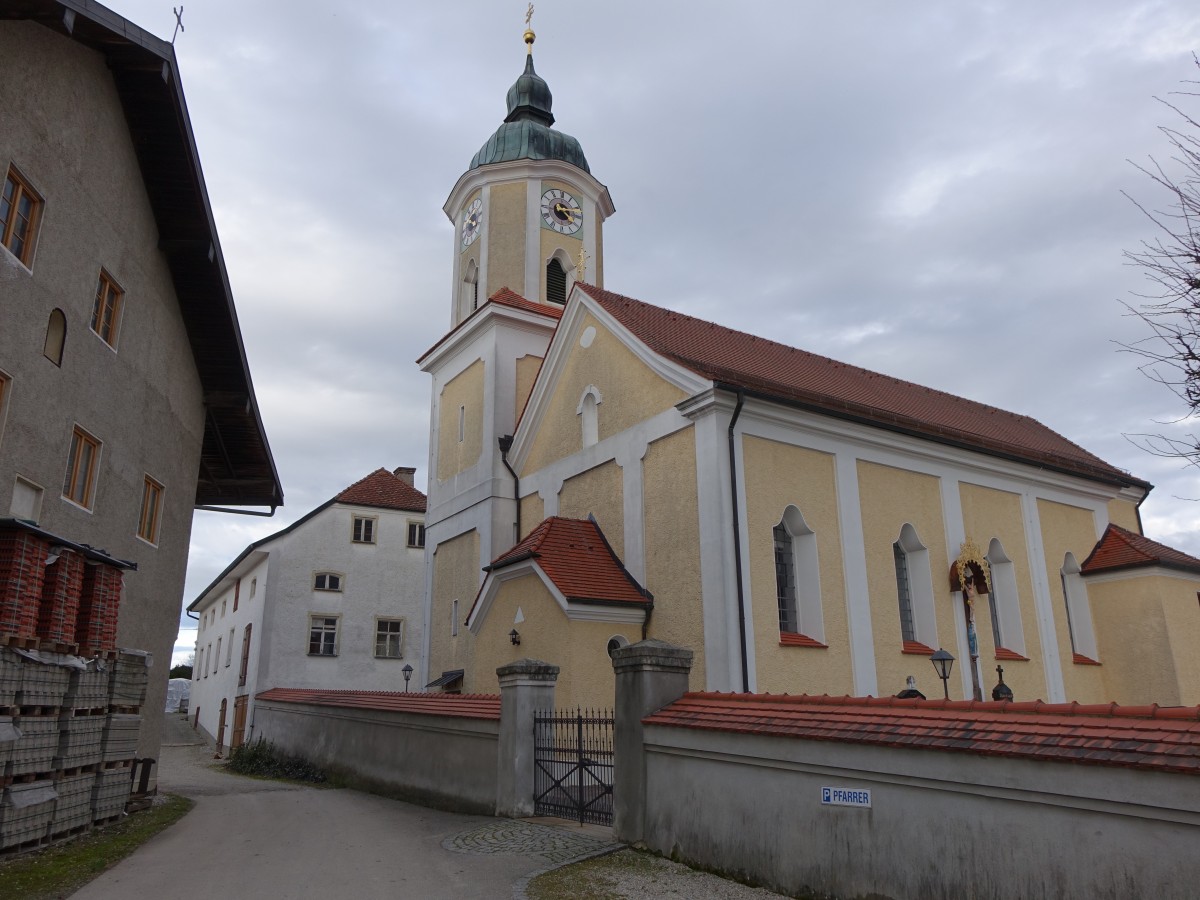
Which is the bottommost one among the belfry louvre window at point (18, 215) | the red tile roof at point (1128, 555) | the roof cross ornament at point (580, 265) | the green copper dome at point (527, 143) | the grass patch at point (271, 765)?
the grass patch at point (271, 765)

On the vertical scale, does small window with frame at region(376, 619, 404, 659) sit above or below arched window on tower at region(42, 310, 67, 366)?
below

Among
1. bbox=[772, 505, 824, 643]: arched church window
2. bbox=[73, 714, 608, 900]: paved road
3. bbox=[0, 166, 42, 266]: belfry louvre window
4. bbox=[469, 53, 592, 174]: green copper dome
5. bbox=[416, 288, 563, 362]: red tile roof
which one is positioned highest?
bbox=[469, 53, 592, 174]: green copper dome

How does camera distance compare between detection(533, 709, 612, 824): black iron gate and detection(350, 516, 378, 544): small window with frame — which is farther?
detection(350, 516, 378, 544): small window with frame

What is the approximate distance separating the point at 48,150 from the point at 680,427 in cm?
1007

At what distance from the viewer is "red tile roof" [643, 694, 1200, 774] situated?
5.66 meters

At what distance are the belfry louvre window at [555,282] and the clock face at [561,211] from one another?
884mm

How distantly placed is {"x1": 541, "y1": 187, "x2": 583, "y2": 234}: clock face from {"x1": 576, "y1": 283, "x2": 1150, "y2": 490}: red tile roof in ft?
14.9

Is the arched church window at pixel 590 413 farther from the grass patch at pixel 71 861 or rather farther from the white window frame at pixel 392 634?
the white window frame at pixel 392 634

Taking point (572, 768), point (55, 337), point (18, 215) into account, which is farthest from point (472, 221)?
point (572, 768)

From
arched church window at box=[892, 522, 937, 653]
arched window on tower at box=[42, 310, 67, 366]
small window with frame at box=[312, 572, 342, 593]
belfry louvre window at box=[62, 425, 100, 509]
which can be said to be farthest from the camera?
small window with frame at box=[312, 572, 342, 593]

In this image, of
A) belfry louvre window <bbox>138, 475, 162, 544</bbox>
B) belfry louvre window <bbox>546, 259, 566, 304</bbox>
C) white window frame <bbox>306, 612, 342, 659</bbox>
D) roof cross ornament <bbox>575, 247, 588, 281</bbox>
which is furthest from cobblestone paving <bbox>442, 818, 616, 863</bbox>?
white window frame <bbox>306, 612, 342, 659</bbox>

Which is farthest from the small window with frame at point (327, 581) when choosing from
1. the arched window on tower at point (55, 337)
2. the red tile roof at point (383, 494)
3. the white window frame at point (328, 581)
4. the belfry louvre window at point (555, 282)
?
the arched window on tower at point (55, 337)

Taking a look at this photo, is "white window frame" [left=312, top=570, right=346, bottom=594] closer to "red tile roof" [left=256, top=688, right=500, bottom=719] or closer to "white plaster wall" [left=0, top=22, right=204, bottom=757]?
"red tile roof" [left=256, top=688, right=500, bottom=719]

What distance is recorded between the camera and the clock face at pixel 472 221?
79.7 feet
